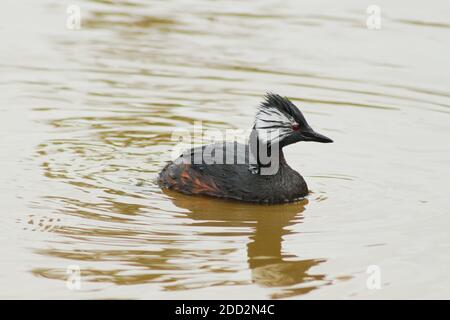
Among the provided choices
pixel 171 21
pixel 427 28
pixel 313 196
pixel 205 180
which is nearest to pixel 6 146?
pixel 205 180

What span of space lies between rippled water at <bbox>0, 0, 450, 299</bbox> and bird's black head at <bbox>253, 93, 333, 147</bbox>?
612 mm

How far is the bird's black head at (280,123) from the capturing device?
10008 mm

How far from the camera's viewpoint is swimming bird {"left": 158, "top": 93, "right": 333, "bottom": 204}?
10023mm

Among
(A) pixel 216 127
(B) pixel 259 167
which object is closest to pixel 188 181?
(B) pixel 259 167

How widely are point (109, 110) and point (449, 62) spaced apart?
16.9 feet

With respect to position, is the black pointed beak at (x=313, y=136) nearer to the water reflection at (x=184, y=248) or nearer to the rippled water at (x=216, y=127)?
the rippled water at (x=216, y=127)

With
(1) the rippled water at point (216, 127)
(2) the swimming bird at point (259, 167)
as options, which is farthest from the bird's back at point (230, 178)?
(1) the rippled water at point (216, 127)

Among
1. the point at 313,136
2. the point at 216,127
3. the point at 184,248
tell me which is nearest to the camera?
the point at 184,248

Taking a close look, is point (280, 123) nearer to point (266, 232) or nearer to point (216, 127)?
point (266, 232)

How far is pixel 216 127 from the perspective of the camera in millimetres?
12211

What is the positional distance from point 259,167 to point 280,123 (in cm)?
48

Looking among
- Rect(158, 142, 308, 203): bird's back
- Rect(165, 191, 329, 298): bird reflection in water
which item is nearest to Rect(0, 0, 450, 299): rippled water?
Rect(165, 191, 329, 298): bird reflection in water

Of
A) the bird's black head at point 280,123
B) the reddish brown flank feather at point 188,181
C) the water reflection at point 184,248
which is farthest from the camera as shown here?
the reddish brown flank feather at point 188,181

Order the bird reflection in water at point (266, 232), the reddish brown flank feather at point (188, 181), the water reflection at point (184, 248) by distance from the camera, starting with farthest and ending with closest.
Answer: the reddish brown flank feather at point (188, 181) → the bird reflection in water at point (266, 232) → the water reflection at point (184, 248)
